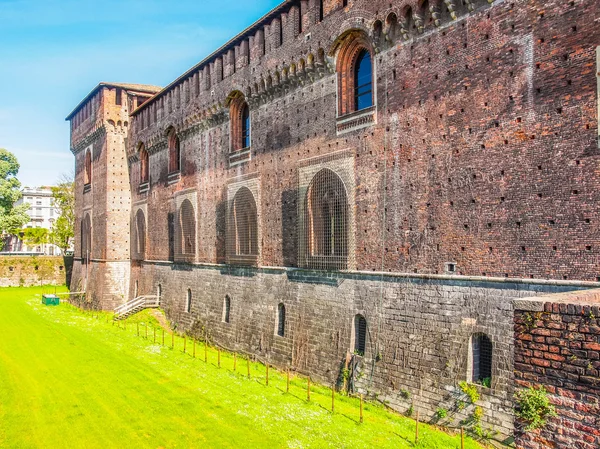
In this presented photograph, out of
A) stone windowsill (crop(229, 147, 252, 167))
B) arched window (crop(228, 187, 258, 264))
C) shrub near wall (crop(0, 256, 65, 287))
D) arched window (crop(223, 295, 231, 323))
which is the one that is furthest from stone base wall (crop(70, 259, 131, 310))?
shrub near wall (crop(0, 256, 65, 287))

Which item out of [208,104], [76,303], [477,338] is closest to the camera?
[477,338]

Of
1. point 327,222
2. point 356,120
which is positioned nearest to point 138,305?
point 327,222

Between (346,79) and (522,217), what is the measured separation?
713 centimetres

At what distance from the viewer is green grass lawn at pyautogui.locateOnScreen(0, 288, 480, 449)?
11312 millimetres

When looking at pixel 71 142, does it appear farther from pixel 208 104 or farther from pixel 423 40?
pixel 423 40

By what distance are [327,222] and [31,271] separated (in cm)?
3884

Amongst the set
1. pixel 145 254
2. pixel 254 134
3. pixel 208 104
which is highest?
pixel 208 104

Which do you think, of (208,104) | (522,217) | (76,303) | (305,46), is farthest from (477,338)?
(76,303)

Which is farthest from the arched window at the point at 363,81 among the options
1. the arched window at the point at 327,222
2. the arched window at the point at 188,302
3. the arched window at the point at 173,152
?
the arched window at the point at 173,152

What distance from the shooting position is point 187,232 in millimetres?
24828

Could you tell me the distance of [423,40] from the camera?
42.4ft

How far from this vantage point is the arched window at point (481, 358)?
1120 centimetres

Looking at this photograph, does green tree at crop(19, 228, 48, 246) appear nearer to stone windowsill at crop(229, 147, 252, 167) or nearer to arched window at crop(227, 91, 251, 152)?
arched window at crop(227, 91, 251, 152)

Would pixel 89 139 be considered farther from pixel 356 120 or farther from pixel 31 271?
pixel 356 120
